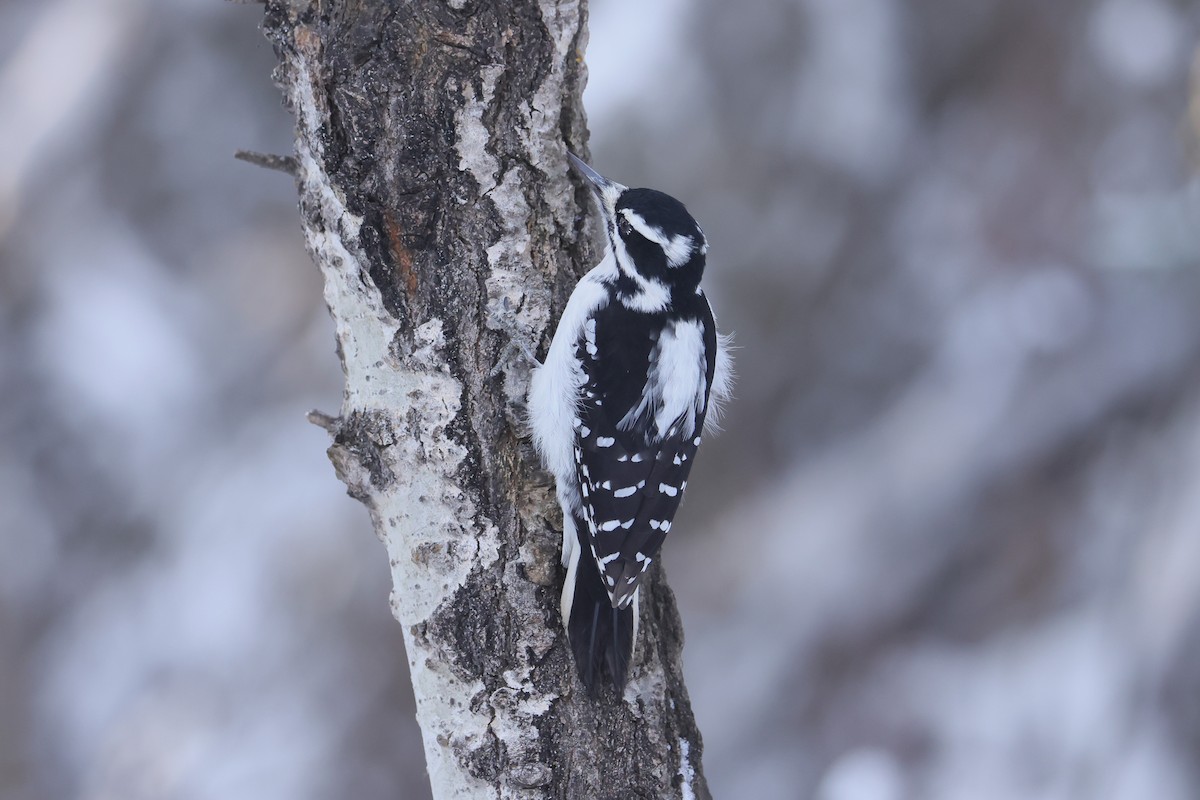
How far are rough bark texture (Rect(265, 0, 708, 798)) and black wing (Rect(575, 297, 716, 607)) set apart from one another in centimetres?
12

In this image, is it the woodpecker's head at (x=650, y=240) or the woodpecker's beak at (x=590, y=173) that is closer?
the woodpecker's beak at (x=590, y=173)

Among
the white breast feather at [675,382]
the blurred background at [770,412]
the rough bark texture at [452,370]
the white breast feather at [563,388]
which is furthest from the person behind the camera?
the blurred background at [770,412]

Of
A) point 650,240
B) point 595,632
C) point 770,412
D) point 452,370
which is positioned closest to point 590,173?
point 650,240

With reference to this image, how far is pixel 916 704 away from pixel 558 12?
3.07 meters

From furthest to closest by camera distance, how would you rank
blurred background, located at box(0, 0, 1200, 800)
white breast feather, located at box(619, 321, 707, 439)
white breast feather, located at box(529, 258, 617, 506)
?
blurred background, located at box(0, 0, 1200, 800)
white breast feather, located at box(619, 321, 707, 439)
white breast feather, located at box(529, 258, 617, 506)

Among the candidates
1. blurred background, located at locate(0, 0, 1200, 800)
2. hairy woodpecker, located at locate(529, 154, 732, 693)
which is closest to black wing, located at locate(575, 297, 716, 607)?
hairy woodpecker, located at locate(529, 154, 732, 693)

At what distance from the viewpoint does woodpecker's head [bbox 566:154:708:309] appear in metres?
1.82

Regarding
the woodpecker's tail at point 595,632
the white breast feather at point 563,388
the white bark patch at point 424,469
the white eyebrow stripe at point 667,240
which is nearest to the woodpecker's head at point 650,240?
the white eyebrow stripe at point 667,240

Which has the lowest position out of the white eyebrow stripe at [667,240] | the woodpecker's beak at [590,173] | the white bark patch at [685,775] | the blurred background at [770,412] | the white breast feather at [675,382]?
the white bark patch at [685,775]

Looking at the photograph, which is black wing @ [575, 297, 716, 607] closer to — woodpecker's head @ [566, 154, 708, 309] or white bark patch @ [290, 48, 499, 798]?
woodpecker's head @ [566, 154, 708, 309]

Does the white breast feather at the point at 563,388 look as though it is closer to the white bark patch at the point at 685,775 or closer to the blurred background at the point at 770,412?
the white bark patch at the point at 685,775

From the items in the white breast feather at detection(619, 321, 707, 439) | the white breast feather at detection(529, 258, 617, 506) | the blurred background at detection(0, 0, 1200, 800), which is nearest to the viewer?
the white breast feather at detection(529, 258, 617, 506)

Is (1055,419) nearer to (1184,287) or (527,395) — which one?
(1184,287)

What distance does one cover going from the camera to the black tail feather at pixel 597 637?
145cm
